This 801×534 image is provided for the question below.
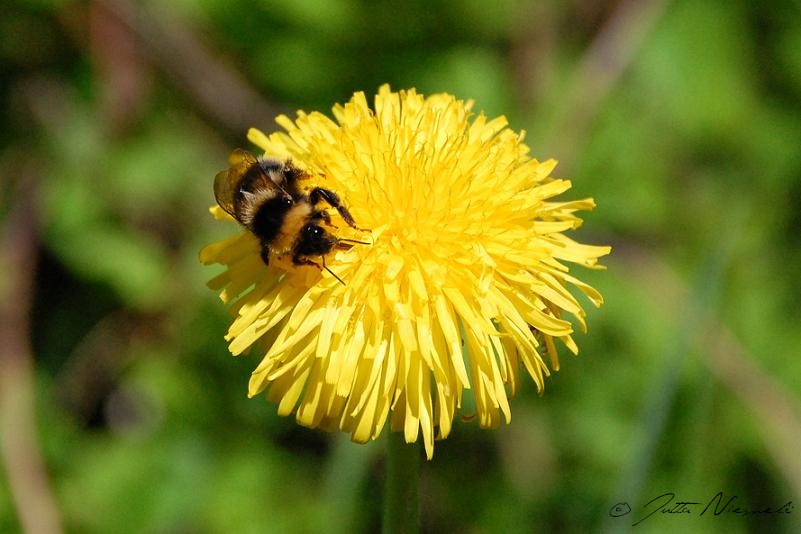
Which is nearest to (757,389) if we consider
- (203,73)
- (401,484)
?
(401,484)

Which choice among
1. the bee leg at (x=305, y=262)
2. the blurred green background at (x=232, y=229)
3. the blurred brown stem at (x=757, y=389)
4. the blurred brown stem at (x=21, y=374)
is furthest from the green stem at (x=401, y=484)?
the blurred brown stem at (x=21, y=374)

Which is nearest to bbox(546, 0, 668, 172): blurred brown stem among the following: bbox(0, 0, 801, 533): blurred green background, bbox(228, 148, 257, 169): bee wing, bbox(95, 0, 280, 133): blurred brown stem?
bbox(0, 0, 801, 533): blurred green background

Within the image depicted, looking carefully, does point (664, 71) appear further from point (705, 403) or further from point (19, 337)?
point (19, 337)

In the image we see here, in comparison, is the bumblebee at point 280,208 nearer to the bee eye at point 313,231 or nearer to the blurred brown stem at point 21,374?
the bee eye at point 313,231

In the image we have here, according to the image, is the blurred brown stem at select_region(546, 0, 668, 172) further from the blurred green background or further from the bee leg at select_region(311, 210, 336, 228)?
the bee leg at select_region(311, 210, 336, 228)

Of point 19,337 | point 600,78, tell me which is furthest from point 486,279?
point 19,337
